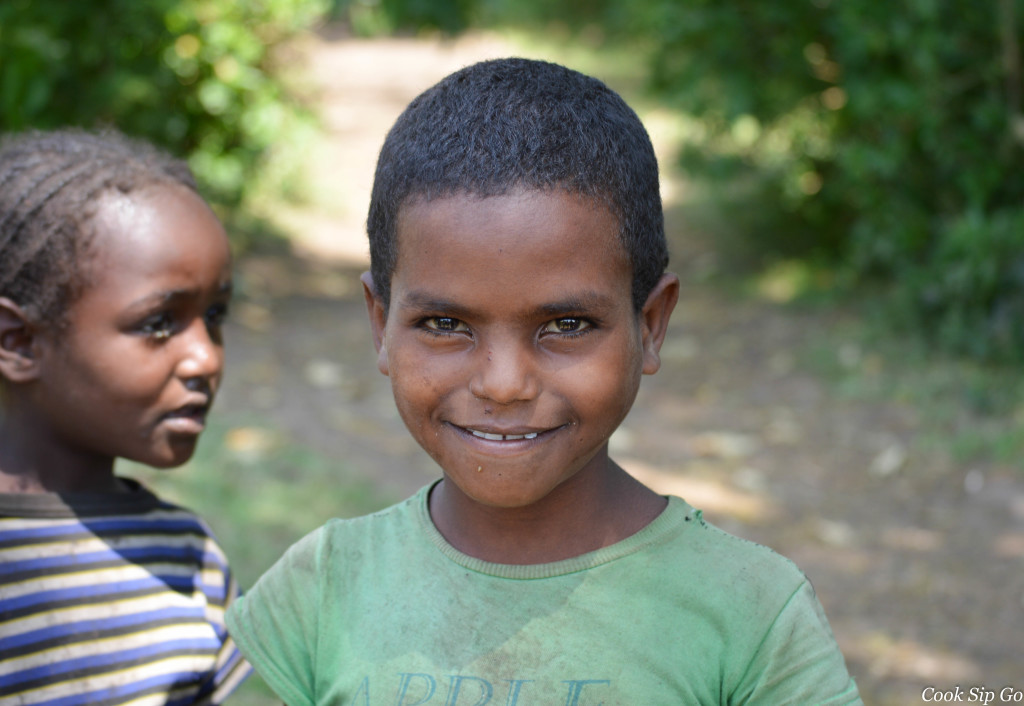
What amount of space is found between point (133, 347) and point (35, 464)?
31 cm

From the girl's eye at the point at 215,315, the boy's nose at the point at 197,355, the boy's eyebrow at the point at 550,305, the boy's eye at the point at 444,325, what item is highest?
the boy's eyebrow at the point at 550,305

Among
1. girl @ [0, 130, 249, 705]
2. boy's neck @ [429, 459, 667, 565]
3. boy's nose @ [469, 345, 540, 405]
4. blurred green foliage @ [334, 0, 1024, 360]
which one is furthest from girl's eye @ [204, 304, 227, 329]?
blurred green foliage @ [334, 0, 1024, 360]

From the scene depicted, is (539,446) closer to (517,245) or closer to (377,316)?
(517,245)

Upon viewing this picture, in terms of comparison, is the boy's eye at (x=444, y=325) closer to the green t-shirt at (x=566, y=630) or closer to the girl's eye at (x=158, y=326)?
the green t-shirt at (x=566, y=630)

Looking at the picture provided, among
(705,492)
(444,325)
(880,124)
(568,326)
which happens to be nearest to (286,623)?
(444,325)

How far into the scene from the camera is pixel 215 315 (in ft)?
7.43

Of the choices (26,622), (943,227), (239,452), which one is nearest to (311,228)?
(239,452)

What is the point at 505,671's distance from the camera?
160cm

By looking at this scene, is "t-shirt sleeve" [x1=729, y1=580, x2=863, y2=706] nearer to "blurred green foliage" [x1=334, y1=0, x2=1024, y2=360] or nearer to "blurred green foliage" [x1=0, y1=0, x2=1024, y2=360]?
"blurred green foliage" [x1=0, y1=0, x2=1024, y2=360]

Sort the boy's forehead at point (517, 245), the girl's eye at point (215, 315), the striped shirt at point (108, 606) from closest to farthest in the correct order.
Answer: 1. the boy's forehead at point (517, 245)
2. the striped shirt at point (108, 606)
3. the girl's eye at point (215, 315)

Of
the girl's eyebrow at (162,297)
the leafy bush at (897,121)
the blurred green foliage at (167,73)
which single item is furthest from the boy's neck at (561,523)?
the leafy bush at (897,121)

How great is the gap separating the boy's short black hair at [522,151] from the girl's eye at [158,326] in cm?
65

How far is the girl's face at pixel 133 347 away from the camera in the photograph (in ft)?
6.88

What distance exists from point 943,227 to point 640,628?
513 cm
